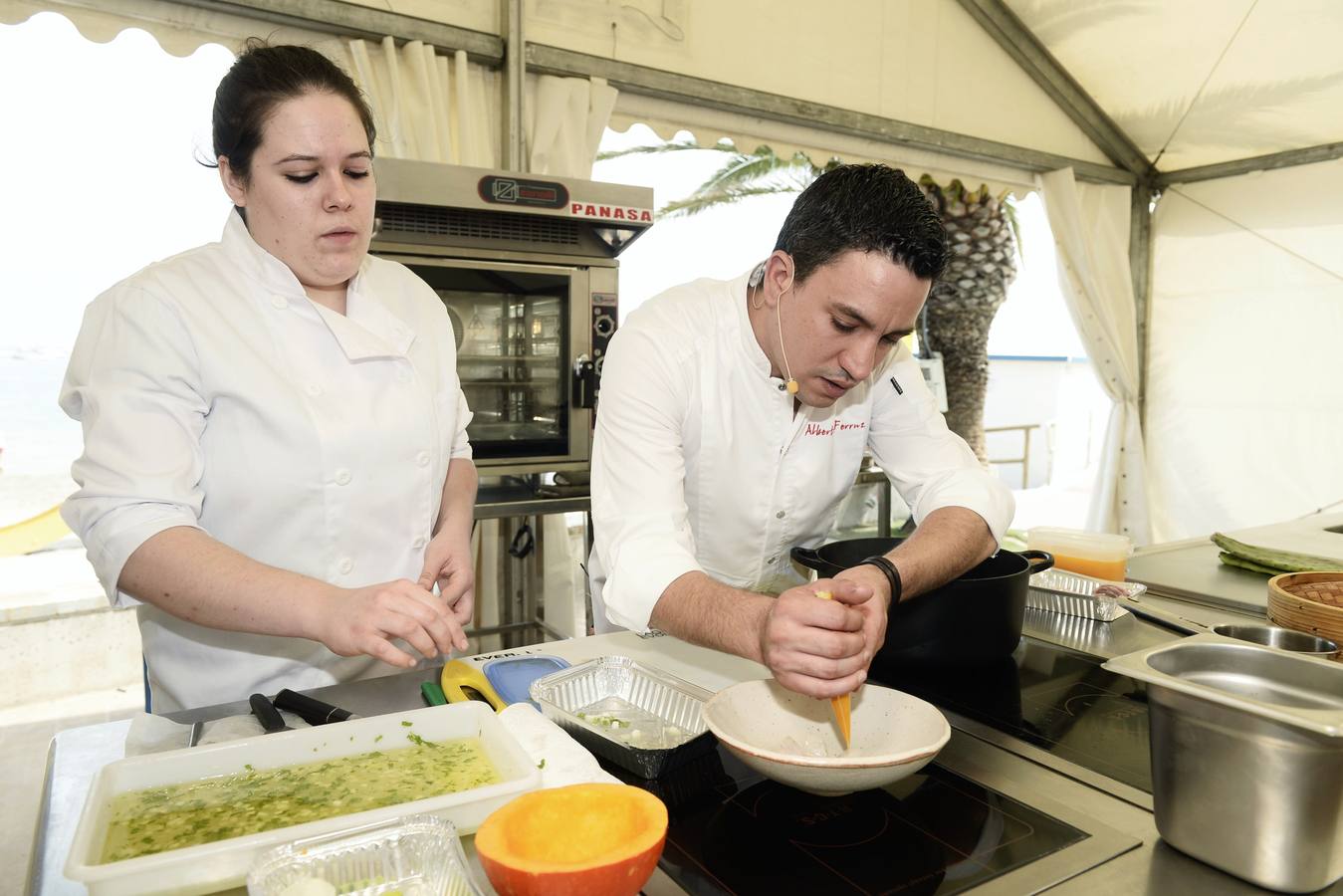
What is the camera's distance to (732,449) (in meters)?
1.55

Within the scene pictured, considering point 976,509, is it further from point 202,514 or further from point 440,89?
point 440,89

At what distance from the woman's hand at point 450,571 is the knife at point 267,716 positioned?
0.29 m

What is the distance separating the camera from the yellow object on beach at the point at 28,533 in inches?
182

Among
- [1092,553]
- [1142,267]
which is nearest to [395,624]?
[1092,553]

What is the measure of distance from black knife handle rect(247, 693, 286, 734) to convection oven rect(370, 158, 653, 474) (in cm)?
186

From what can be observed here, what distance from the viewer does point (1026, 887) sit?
73 centimetres

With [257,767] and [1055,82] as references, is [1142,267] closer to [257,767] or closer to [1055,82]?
[1055,82]

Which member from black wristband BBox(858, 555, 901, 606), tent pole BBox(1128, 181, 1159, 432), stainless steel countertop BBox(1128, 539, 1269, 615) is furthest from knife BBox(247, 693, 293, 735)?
tent pole BBox(1128, 181, 1159, 432)

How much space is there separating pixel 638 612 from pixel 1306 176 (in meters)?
5.26

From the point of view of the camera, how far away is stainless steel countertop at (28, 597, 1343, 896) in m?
0.74

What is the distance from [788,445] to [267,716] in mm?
955

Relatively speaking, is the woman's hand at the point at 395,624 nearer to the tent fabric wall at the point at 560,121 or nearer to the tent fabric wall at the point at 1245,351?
the tent fabric wall at the point at 560,121

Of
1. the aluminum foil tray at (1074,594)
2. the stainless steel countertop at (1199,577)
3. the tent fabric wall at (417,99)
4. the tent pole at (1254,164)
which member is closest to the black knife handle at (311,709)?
the aluminum foil tray at (1074,594)


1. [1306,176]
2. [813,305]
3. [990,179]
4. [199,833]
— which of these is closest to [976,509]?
[813,305]
